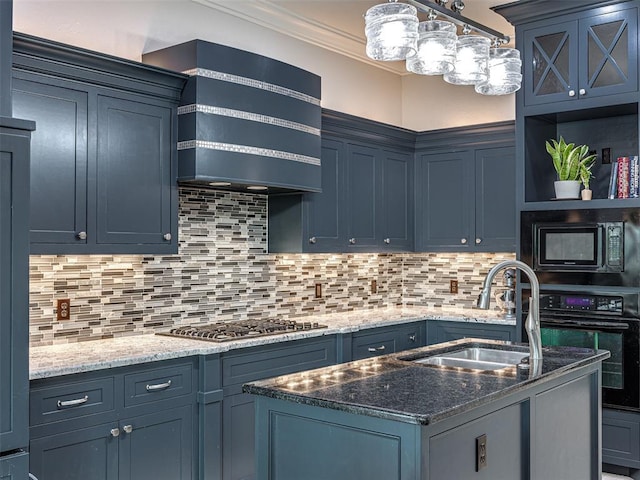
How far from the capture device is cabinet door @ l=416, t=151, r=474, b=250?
5340mm

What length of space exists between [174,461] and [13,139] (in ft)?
5.93

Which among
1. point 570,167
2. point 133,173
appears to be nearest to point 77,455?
point 133,173

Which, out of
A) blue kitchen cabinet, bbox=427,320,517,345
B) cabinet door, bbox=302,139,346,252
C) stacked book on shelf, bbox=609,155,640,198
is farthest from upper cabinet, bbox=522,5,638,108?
blue kitchen cabinet, bbox=427,320,517,345

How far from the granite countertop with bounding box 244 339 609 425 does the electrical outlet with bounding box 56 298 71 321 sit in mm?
1550

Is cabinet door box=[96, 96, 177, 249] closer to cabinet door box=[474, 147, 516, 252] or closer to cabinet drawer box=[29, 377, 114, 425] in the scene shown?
cabinet drawer box=[29, 377, 114, 425]

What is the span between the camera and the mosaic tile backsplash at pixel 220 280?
11.7 feet

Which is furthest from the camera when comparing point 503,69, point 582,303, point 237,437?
point 582,303

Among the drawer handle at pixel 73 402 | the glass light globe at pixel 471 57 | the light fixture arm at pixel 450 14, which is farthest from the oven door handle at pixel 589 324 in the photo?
the drawer handle at pixel 73 402

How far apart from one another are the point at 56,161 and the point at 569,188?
3128mm

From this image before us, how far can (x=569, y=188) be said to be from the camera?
440 cm

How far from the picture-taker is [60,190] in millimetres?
3180

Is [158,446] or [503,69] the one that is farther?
[158,446]

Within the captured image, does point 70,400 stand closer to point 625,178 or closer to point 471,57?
point 471,57

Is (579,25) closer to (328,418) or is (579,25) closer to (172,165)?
(172,165)
